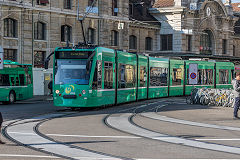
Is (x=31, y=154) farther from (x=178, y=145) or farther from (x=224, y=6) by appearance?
(x=224, y=6)

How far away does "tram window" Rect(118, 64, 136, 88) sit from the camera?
2754cm

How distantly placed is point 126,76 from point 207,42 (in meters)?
38.4

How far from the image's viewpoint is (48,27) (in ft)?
146

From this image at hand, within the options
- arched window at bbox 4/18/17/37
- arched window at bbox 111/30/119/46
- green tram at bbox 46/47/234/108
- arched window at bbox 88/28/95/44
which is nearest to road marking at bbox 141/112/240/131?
green tram at bbox 46/47/234/108

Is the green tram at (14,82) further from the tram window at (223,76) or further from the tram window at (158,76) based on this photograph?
the tram window at (223,76)

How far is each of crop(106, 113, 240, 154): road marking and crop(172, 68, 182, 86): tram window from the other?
18537 millimetres

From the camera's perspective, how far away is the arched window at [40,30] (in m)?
43.8

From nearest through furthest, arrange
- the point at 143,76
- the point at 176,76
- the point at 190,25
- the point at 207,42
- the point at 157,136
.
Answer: the point at 157,136 → the point at 143,76 → the point at 176,76 → the point at 190,25 → the point at 207,42

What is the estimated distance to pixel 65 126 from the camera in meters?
16.8

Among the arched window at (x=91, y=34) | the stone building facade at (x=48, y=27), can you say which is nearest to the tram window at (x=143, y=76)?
the stone building facade at (x=48, y=27)

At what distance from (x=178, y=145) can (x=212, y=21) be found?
53513 mm

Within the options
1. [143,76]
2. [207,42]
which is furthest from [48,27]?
[207,42]

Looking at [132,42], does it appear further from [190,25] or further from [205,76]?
[205,76]

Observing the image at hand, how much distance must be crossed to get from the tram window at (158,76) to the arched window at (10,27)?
12.8 m
